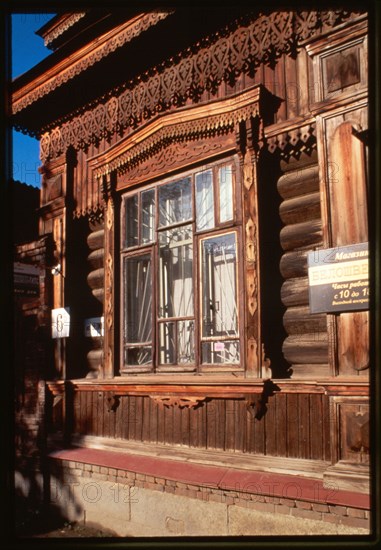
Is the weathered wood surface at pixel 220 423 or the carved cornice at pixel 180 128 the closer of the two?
the weathered wood surface at pixel 220 423

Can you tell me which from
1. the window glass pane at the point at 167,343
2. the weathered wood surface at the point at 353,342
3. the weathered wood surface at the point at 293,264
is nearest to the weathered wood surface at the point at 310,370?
the weathered wood surface at the point at 353,342

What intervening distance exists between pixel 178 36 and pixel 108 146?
1.60 metres

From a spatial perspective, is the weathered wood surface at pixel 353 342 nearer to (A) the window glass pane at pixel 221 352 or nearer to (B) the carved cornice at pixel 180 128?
(A) the window glass pane at pixel 221 352

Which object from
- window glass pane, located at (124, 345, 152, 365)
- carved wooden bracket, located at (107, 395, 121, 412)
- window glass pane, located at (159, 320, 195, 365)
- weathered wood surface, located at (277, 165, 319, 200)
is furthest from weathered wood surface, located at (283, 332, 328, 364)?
carved wooden bracket, located at (107, 395, 121, 412)

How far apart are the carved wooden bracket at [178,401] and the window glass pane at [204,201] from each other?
168cm

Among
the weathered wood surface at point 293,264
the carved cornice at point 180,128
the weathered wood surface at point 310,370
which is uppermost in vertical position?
the carved cornice at point 180,128

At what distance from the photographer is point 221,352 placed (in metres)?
5.16

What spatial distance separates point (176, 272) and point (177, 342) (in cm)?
75

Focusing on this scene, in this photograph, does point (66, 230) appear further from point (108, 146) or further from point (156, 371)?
point (156, 371)

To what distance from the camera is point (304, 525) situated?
4066 mm

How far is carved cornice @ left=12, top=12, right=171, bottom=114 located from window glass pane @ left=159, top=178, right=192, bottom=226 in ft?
5.81

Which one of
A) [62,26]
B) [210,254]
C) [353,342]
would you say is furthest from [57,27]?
[353,342]

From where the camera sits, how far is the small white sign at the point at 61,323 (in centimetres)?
699

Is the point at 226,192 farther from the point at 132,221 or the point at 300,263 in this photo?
the point at 132,221
